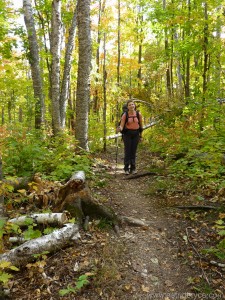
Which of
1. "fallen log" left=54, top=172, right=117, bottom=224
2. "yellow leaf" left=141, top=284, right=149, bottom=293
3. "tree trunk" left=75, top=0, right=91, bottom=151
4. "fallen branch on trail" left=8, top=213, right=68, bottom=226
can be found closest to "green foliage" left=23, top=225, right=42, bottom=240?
"fallen branch on trail" left=8, top=213, right=68, bottom=226

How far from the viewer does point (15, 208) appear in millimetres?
5090

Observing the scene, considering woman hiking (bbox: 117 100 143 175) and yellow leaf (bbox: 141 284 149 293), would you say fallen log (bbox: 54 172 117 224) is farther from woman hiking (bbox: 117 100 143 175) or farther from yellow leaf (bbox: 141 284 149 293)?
woman hiking (bbox: 117 100 143 175)

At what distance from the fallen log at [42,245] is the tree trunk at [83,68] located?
4066 mm

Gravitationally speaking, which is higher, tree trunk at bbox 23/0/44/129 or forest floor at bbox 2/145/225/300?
tree trunk at bbox 23/0/44/129

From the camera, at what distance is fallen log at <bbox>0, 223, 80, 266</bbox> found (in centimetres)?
351

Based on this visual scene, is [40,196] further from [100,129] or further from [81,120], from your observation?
[100,129]

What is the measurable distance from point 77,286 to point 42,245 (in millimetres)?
911

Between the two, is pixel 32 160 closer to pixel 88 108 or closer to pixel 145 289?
pixel 88 108

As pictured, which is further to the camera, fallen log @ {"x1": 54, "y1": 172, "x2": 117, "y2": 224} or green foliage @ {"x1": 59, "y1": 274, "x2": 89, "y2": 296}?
fallen log @ {"x1": 54, "y1": 172, "x2": 117, "y2": 224}

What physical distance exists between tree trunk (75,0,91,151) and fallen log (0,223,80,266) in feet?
13.3

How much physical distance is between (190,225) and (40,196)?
2.86 metres

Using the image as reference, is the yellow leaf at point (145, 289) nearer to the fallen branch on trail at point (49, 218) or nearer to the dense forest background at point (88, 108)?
the fallen branch on trail at point (49, 218)

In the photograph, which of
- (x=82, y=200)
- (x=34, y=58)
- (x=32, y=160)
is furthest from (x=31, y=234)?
(x=34, y=58)

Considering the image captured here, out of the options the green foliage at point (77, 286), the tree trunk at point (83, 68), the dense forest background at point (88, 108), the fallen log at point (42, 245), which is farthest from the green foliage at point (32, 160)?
the green foliage at point (77, 286)
